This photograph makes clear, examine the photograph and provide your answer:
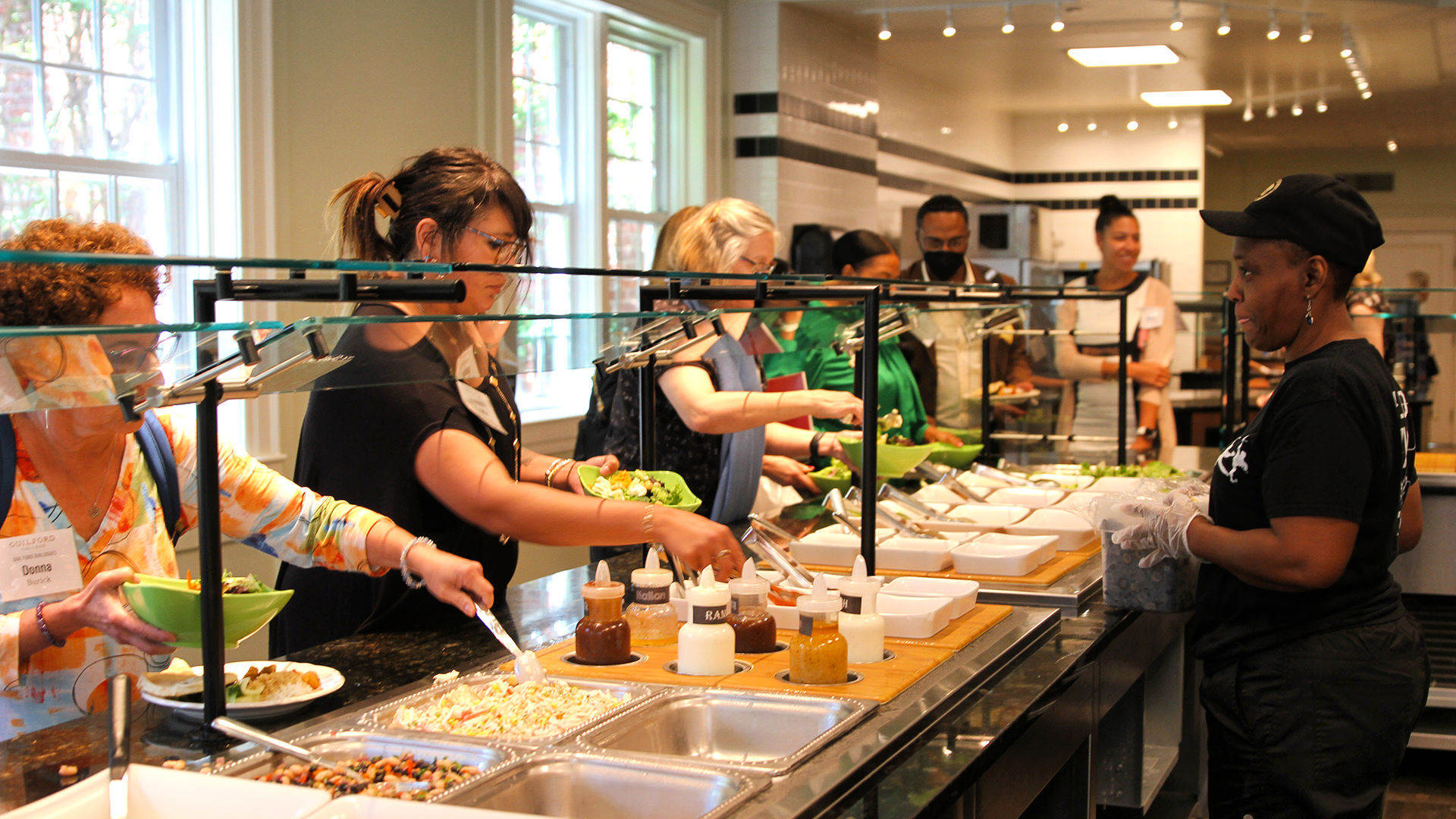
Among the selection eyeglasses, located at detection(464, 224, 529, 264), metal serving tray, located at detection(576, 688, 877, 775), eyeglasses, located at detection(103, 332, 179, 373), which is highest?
eyeglasses, located at detection(464, 224, 529, 264)

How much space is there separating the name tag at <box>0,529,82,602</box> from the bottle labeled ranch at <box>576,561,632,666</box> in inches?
27.1

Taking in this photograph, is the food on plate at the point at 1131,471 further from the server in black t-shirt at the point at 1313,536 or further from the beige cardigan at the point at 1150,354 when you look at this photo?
the server in black t-shirt at the point at 1313,536

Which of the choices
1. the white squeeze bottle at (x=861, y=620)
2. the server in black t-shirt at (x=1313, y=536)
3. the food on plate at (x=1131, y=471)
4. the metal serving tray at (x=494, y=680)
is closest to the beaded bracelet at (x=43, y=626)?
the metal serving tray at (x=494, y=680)

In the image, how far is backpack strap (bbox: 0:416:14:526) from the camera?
171cm

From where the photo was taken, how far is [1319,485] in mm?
2020

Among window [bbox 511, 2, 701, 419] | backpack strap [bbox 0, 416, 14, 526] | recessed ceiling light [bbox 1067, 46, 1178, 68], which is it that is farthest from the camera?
recessed ceiling light [bbox 1067, 46, 1178, 68]

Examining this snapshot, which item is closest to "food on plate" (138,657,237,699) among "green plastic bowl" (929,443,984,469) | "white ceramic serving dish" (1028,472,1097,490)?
"white ceramic serving dish" (1028,472,1097,490)

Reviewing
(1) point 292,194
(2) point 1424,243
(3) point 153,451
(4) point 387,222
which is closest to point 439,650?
(3) point 153,451

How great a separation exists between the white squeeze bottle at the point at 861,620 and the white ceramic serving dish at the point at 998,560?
65 centimetres

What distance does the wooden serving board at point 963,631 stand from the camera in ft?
6.66

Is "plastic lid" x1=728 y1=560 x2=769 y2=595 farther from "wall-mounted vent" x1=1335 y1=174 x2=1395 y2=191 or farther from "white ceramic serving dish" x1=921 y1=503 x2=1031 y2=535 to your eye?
"wall-mounted vent" x1=1335 y1=174 x2=1395 y2=191

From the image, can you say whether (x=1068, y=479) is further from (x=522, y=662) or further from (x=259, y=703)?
(x=259, y=703)

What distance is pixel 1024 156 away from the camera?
41.9ft

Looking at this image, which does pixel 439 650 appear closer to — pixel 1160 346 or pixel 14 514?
pixel 14 514
